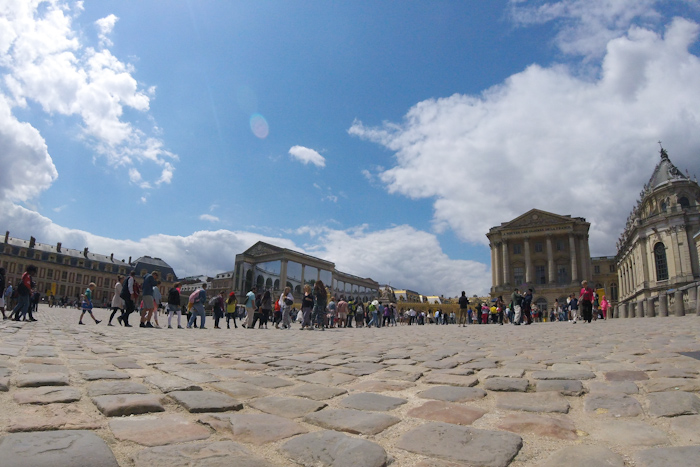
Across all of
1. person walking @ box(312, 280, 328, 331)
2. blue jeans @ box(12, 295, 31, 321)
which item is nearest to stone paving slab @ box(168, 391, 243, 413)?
blue jeans @ box(12, 295, 31, 321)

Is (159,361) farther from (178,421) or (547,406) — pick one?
(547,406)

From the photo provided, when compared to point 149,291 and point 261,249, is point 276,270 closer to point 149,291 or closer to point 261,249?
point 261,249

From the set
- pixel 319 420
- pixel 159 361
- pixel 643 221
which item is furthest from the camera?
pixel 643 221

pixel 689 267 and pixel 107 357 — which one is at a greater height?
pixel 689 267

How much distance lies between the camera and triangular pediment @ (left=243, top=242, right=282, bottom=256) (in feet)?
267

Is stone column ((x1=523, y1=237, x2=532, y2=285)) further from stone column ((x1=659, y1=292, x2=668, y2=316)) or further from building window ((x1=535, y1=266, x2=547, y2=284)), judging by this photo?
stone column ((x1=659, y1=292, x2=668, y2=316))

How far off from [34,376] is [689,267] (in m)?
55.8

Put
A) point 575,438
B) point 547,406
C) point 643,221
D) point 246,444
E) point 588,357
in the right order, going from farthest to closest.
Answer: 1. point 643,221
2. point 588,357
3. point 547,406
4. point 575,438
5. point 246,444

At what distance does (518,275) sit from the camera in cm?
6600

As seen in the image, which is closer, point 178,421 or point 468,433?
point 468,433

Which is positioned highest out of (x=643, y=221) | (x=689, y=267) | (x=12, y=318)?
(x=643, y=221)

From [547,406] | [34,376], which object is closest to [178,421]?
[34,376]

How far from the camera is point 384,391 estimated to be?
10.1ft

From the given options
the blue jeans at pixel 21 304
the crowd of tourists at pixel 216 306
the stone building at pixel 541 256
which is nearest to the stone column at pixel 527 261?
the stone building at pixel 541 256
